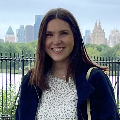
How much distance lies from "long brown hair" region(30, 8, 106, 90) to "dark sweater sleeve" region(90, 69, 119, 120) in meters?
0.14

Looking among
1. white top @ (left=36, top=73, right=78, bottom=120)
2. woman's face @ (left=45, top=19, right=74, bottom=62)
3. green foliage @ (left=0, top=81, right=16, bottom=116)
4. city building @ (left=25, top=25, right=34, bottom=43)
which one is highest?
city building @ (left=25, top=25, right=34, bottom=43)

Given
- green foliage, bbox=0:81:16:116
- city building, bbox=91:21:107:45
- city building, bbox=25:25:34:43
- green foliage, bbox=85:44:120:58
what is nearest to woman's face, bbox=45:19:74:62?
green foliage, bbox=85:44:120:58

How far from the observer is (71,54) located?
1.51 m

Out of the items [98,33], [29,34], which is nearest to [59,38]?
[29,34]

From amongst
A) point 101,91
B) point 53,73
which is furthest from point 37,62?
point 101,91

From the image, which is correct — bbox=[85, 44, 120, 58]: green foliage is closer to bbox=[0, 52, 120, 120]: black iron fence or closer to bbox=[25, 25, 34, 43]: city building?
bbox=[0, 52, 120, 120]: black iron fence

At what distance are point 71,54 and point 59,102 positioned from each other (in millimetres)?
292

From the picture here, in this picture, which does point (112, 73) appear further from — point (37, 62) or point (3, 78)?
point (37, 62)

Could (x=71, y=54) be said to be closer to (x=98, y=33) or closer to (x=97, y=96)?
(x=97, y=96)

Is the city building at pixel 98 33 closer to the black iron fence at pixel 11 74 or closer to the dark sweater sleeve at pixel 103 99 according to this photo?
the black iron fence at pixel 11 74

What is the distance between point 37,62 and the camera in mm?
1566

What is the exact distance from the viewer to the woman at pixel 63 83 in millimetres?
1361

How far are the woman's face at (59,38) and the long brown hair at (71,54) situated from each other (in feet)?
0.08

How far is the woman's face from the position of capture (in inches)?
56.6
